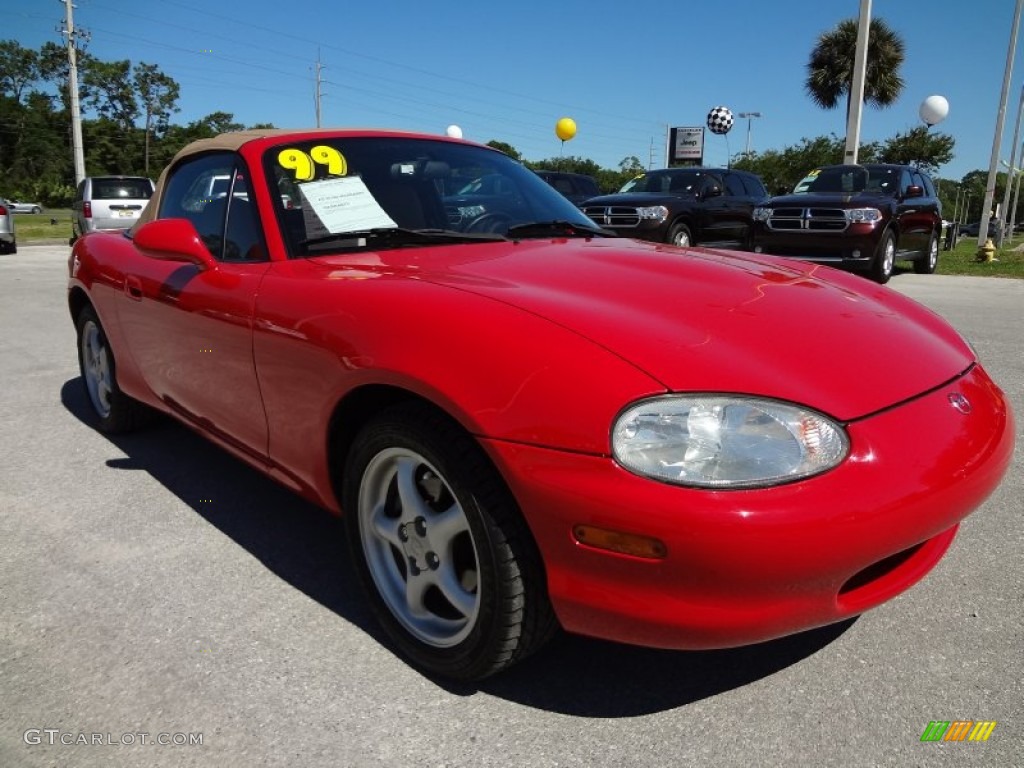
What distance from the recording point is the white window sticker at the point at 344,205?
254 centimetres

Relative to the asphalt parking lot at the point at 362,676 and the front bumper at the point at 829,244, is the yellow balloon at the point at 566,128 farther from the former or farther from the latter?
the asphalt parking lot at the point at 362,676

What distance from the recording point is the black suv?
11.0 meters

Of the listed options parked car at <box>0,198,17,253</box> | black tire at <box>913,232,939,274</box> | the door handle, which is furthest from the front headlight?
parked car at <box>0,198,17,253</box>

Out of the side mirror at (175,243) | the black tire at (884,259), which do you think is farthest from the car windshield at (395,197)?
the black tire at (884,259)

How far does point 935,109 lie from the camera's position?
24500 millimetres

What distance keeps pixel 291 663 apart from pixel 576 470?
3.38 ft

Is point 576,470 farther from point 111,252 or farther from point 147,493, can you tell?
point 111,252

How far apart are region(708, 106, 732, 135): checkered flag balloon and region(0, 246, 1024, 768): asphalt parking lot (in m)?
43.5

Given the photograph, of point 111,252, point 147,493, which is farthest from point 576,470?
point 111,252

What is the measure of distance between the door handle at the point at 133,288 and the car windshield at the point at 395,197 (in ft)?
3.04

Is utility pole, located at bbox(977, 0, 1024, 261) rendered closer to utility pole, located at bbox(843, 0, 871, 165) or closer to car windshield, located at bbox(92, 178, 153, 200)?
utility pole, located at bbox(843, 0, 871, 165)

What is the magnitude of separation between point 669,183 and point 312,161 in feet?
Answer: 33.3

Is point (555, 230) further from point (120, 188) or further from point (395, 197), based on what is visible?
point (120, 188)

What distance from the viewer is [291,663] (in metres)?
2.02
